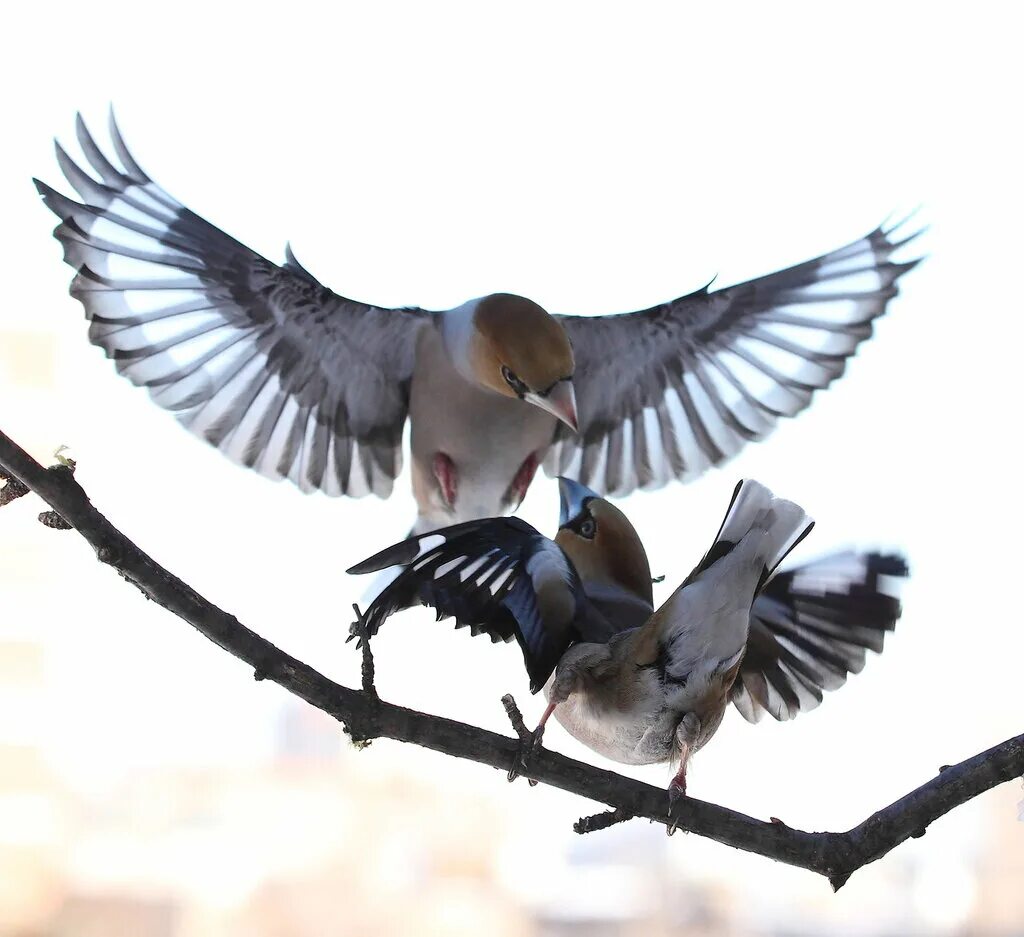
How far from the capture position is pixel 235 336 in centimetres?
82

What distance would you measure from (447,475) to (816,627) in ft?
0.84

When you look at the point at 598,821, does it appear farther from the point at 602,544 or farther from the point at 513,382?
the point at 513,382

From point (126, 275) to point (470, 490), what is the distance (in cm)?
24

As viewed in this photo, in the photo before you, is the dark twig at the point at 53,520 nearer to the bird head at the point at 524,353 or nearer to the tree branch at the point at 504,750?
the tree branch at the point at 504,750

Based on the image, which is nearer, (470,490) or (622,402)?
(470,490)

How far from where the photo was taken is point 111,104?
2.24 ft

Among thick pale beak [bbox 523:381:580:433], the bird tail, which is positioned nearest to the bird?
the bird tail

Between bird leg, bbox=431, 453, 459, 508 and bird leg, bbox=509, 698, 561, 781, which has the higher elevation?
bird leg, bbox=431, 453, 459, 508

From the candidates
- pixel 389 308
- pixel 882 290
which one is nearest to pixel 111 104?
pixel 389 308

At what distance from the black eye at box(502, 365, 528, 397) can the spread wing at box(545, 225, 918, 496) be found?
16 centimetres

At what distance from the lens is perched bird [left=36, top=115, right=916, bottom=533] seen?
735mm

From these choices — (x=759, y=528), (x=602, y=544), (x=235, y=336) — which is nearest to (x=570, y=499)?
(x=602, y=544)

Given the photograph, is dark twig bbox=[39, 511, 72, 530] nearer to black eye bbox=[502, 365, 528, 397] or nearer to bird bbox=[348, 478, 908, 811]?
bird bbox=[348, 478, 908, 811]

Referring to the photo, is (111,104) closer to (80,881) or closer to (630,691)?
(630,691)
